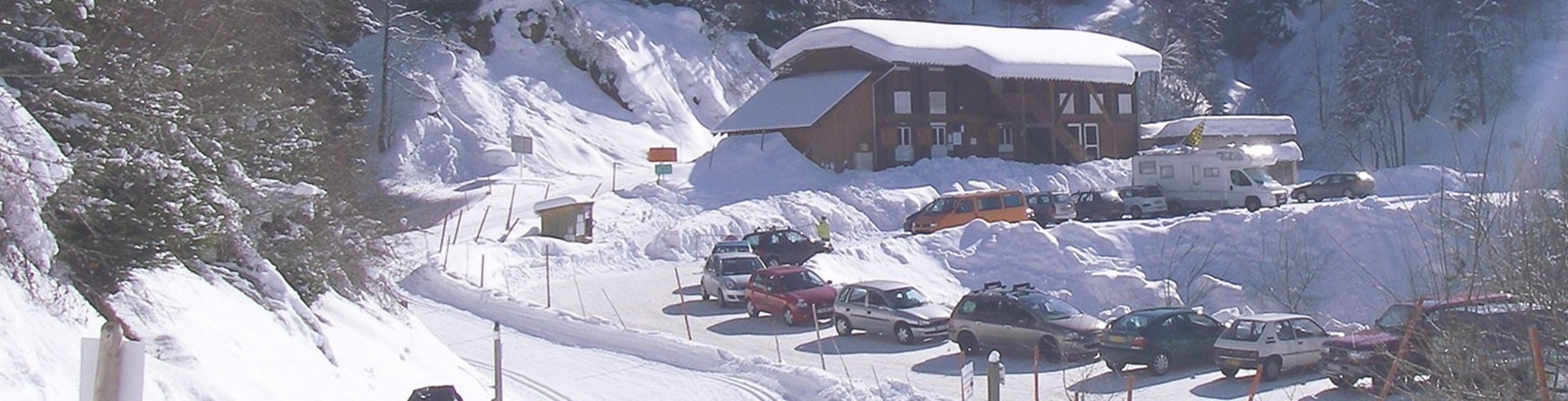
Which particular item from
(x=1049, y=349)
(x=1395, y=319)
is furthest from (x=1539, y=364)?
(x=1049, y=349)

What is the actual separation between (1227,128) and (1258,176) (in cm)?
1792

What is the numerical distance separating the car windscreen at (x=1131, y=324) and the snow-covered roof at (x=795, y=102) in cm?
2957

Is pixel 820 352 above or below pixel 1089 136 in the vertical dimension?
below

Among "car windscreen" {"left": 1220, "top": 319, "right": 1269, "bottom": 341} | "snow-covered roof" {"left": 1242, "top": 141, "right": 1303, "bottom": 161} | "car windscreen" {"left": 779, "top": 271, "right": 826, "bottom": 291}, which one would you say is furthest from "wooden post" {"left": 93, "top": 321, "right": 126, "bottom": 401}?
"snow-covered roof" {"left": 1242, "top": 141, "right": 1303, "bottom": 161}

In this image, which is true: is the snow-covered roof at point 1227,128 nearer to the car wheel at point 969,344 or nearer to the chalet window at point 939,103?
the chalet window at point 939,103

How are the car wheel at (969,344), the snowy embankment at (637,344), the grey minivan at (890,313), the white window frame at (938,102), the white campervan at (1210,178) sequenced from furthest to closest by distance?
1. the white window frame at (938,102)
2. the white campervan at (1210,178)
3. the grey minivan at (890,313)
4. the car wheel at (969,344)
5. the snowy embankment at (637,344)

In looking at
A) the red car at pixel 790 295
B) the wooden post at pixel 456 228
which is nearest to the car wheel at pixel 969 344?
the red car at pixel 790 295

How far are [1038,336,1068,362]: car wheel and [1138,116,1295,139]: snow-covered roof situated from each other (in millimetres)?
39587

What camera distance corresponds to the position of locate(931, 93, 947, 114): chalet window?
177 ft

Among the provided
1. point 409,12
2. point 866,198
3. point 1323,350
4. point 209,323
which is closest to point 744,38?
point 409,12

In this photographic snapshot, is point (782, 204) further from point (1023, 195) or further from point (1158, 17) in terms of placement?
point (1158, 17)

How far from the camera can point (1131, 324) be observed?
21.0 metres

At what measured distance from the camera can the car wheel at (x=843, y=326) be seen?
25922mm

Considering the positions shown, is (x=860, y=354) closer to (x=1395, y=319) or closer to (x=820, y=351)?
(x=820, y=351)
